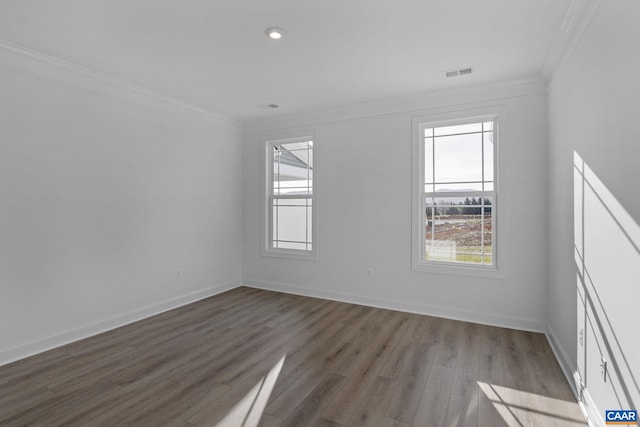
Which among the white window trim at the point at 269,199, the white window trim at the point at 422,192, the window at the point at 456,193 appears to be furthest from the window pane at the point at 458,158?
the white window trim at the point at 269,199

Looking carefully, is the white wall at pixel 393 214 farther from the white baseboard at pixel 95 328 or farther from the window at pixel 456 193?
the white baseboard at pixel 95 328

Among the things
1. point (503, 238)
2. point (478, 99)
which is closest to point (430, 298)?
point (503, 238)

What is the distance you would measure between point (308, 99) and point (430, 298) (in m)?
3.01

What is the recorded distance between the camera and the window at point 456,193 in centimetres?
378

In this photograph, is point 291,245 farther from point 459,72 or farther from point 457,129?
point 459,72

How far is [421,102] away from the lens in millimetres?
4008

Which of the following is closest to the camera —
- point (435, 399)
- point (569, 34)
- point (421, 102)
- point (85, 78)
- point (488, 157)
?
point (435, 399)

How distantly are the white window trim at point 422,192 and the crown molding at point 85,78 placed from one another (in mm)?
3080

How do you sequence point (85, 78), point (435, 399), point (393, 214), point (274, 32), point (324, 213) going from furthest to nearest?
1. point (324, 213)
2. point (393, 214)
3. point (85, 78)
4. point (274, 32)
5. point (435, 399)

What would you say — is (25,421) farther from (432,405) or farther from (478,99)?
(478,99)

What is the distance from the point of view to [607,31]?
5.88 ft

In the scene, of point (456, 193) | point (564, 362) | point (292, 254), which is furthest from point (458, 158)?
point (292, 254)

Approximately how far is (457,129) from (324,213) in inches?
82.1

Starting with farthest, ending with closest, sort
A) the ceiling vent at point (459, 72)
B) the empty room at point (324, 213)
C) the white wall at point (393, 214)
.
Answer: the white wall at point (393, 214) < the ceiling vent at point (459, 72) < the empty room at point (324, 213)
